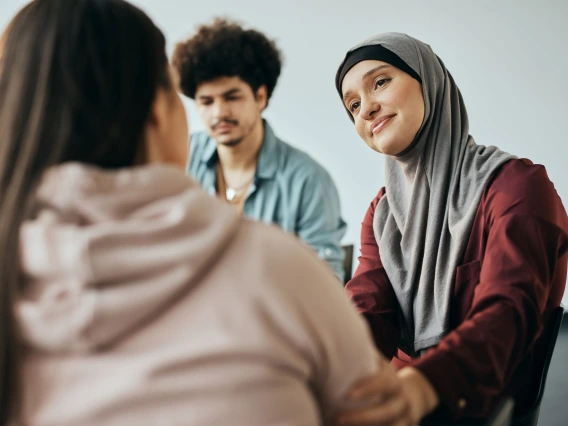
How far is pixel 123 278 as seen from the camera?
0.57 m

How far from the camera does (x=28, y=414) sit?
0.60m

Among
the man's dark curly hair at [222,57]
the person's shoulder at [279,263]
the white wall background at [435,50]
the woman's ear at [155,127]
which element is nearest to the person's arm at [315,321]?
the person's shoulder at [279,263]

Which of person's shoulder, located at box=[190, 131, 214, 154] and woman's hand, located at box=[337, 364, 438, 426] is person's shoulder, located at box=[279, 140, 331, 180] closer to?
person's shoulder, located at box=[190, 131, 214, 154]

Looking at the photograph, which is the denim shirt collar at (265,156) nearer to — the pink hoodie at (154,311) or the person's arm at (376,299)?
the person's arm at (376,299)

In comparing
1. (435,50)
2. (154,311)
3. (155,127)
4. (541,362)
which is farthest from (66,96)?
(435,50)

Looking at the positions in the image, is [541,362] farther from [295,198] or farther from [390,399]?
[295,198]

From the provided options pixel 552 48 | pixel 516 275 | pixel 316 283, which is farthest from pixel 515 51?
pixel 316 283

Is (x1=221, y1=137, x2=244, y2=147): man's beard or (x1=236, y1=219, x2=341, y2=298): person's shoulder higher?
(x1=221, y1=137, x2=244, y2=147): man's beard

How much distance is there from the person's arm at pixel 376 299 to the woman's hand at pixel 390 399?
0.42m

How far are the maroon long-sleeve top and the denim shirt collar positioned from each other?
72 centimetres

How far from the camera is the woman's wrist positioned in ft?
2.91

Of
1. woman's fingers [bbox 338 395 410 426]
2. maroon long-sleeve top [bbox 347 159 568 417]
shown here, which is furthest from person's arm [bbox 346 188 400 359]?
woman's fingers [bbox 338 395 410 426]

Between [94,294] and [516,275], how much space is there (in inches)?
32.5

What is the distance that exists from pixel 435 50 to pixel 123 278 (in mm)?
3533
